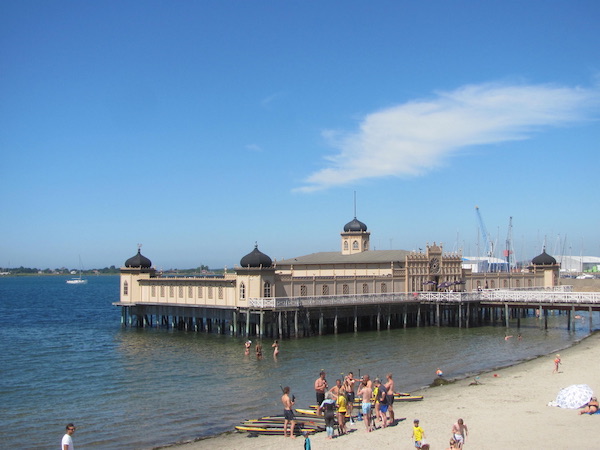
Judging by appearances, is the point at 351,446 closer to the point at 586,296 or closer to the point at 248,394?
the point at 248,394

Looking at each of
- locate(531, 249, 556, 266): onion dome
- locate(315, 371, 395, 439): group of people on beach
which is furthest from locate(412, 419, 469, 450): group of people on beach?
locate(531, 249, 556, 266): onion dome

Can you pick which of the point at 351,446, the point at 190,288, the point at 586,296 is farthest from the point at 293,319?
the point at 351,446

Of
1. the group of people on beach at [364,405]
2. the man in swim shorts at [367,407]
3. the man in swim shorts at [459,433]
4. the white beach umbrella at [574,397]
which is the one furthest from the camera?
the white beach umbrella at [574,397]

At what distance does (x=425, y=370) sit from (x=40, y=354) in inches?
1124

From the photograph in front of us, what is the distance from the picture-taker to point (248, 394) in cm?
3519

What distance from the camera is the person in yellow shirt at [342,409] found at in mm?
25391

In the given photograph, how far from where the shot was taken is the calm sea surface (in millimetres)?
29656

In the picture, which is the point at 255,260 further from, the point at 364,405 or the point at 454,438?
the point at 454,438

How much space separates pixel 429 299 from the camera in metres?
67.9

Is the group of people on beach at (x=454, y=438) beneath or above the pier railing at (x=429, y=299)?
beneath

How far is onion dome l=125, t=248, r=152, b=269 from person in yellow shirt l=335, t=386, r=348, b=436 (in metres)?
46.3

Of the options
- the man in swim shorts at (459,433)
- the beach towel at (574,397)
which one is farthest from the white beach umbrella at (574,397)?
the man in swim shorts at (459,433)

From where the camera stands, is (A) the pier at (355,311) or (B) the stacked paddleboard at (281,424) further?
(A) the pier at (355,311)

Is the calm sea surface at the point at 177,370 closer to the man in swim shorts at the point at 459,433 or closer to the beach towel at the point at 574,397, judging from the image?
the beach towel at the point at 574,397
